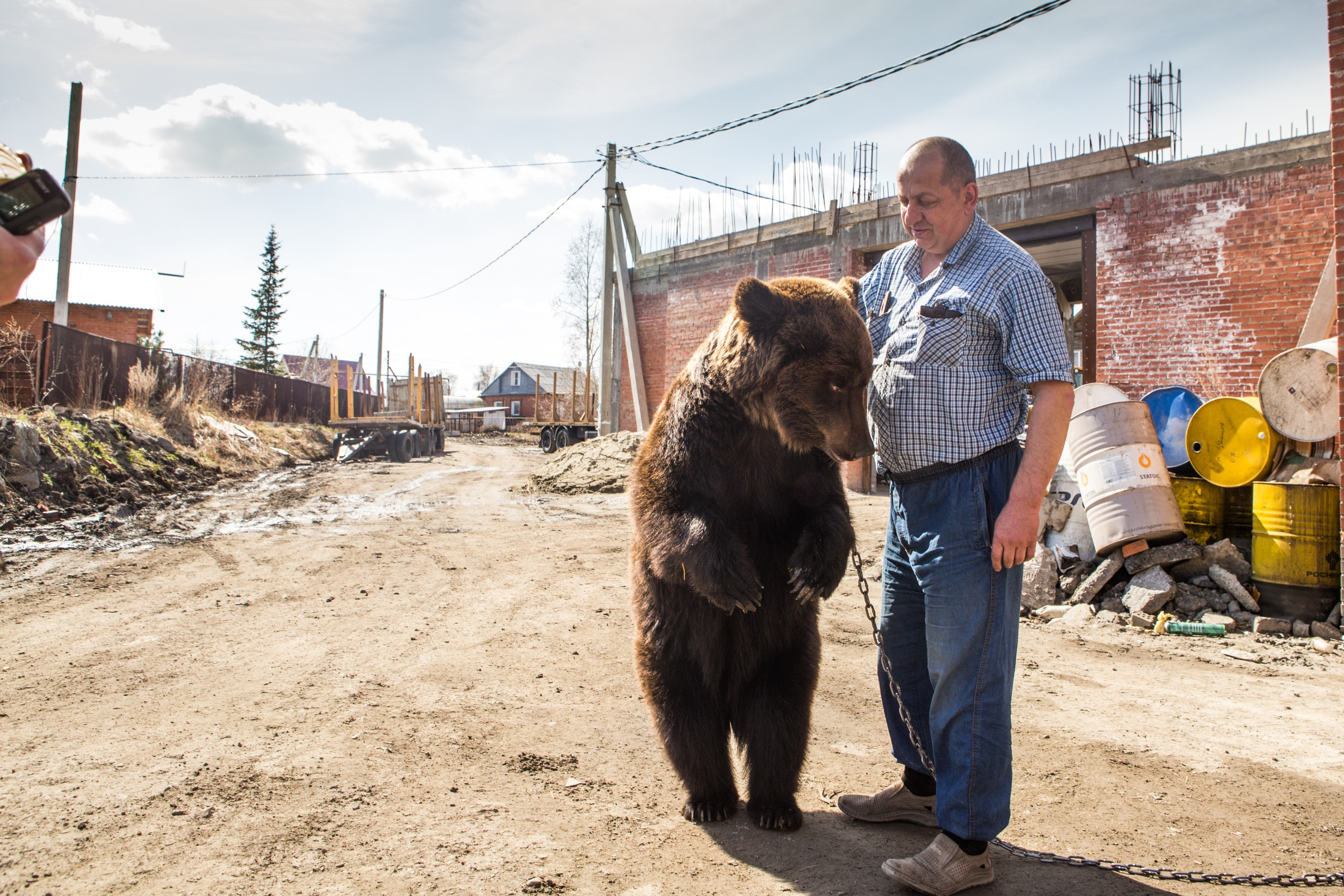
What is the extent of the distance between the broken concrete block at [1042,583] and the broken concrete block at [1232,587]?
1171 mm

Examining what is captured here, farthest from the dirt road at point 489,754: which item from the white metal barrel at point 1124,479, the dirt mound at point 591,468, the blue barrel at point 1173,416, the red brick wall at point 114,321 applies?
the red brick wall at point 114,321

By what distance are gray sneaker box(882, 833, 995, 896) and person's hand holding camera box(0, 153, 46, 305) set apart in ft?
8.87

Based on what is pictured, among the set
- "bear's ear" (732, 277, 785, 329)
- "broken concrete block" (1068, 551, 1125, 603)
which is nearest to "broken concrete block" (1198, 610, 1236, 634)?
"broken concrete block" (1068, 551, 1125, 603)

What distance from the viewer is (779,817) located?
2.67 m

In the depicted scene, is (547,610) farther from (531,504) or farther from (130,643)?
(531,504)

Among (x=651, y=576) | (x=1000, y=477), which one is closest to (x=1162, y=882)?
(x=1000, y=477)

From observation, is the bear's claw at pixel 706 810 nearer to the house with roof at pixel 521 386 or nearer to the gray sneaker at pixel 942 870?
the gray sneaker at pixel 942 870

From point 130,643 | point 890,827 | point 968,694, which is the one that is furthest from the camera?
point 130,643

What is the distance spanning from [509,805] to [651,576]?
102 cm

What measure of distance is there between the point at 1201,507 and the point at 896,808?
5.61 metres

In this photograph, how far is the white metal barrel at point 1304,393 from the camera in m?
5.93

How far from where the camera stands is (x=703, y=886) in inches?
90.0

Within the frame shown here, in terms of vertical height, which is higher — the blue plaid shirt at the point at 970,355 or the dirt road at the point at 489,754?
the blue plaid shirt at the point at 970,355

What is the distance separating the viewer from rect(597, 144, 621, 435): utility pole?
17969mm
